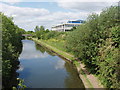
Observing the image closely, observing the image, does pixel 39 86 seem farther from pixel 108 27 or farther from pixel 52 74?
pixel 108 27

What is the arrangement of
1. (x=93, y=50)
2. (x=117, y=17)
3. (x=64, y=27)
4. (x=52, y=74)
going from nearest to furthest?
(x=117, y=17), (x=93, y=50), (x=52, y=74), (x=64, y=27)

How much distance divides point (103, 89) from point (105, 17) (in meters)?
7.10

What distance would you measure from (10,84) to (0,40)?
515 centimetres

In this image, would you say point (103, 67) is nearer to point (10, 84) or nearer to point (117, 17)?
point (117, 17)

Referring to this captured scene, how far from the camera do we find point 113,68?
9477 millimetres

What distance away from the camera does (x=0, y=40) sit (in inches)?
528

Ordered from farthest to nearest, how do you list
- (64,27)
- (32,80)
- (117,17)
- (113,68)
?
(64,27), (32,80), (117,17), (113,68)

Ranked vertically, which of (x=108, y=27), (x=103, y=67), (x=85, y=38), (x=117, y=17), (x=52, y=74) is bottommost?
(x=52, y=74)

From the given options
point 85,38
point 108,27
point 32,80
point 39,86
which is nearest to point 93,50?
point 85,38

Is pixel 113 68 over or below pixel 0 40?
below

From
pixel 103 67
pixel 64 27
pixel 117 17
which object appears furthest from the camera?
pixel 64 27

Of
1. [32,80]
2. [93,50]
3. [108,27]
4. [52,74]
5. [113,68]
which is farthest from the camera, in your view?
[52,74]

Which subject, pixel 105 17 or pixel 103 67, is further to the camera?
pixel 105 17

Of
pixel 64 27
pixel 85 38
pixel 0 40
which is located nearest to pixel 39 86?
pixel 0 40
